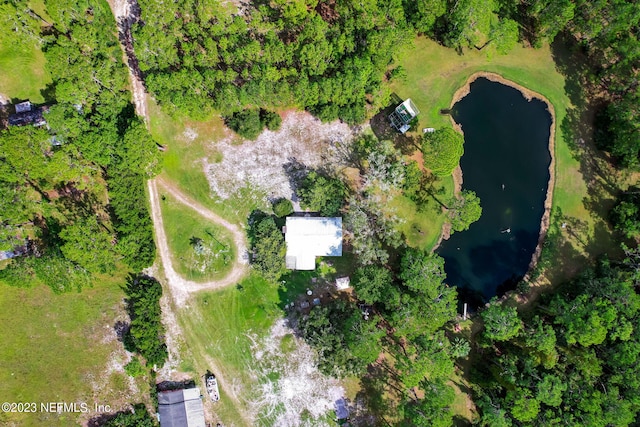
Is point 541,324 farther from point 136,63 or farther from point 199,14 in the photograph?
point 136,63

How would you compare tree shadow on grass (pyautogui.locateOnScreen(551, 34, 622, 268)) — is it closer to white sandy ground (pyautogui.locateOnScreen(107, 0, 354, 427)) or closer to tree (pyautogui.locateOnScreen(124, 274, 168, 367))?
white sandy ground (pyautogui.locateOnScreen(107, 0, 354, 427))

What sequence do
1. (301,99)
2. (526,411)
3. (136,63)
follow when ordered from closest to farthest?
(526,411)
(301,99)
(136,63)

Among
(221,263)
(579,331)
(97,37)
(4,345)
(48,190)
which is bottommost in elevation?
(579,331)

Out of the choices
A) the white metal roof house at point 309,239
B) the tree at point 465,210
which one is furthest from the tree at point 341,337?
the tree at point 465,210

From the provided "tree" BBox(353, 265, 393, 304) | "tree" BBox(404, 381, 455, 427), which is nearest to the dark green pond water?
"tree" BBox(353, 265, 393, 304)

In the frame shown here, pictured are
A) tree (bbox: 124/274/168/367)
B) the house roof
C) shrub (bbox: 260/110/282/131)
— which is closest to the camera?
tree (bbox: 124/274/168/367)

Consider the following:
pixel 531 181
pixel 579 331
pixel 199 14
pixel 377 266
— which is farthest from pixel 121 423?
pixel 531 181

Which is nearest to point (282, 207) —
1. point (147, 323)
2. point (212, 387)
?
point (147, 323)
